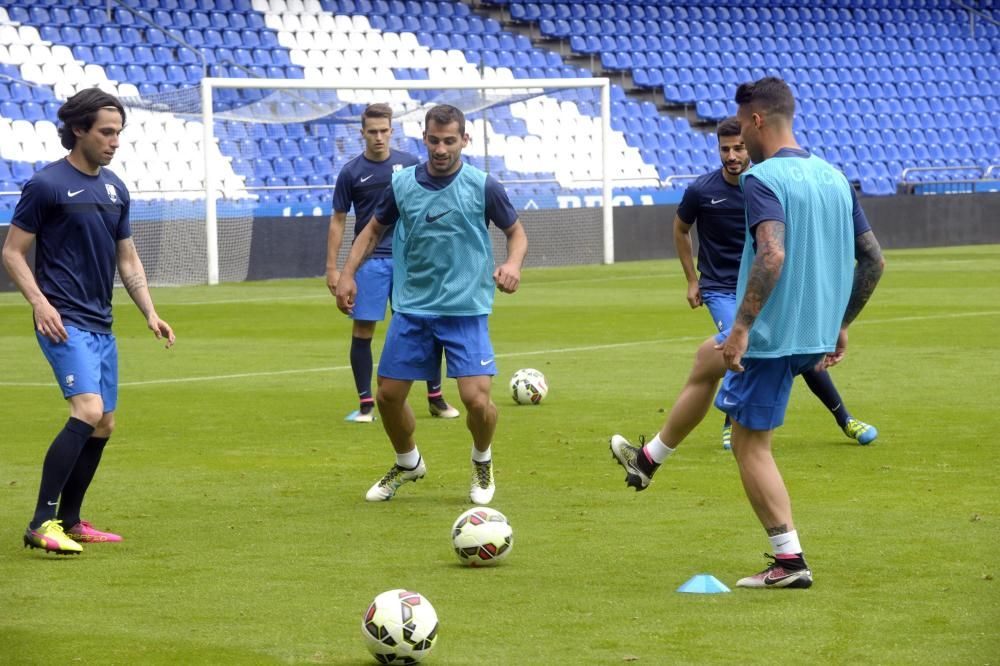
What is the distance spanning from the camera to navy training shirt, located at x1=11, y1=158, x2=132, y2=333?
7.20 metres

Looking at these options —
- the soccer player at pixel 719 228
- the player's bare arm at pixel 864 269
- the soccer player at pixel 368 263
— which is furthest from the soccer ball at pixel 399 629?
the soccer player at pixel 368 263

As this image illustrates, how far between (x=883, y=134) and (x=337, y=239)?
30.0 meters

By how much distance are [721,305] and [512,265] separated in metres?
1.94

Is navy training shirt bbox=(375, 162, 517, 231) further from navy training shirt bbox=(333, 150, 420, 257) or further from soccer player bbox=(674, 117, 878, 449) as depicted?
navy training shirt bbox=(333, 150, 420, 257)

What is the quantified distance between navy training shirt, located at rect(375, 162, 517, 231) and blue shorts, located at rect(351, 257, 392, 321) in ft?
10.3

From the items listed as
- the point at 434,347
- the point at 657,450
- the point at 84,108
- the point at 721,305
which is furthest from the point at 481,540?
the point at 721,305

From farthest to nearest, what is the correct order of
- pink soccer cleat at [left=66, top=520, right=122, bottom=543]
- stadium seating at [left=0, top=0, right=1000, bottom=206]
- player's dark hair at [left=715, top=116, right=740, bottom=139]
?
1. stadium seating at [left=0, top=0, right=1000, bottom=206]
2. player's dark hair at [left=715, top=116, right=740, bottom=139]
3. pink soccer cleat at [left=66, top=520, right=122, bottom=543]

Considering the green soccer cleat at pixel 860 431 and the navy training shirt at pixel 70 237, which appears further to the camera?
the green soccer cleat at pixel 860 431

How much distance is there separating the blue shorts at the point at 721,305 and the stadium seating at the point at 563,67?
17840 mm

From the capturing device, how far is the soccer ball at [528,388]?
40.1 feet

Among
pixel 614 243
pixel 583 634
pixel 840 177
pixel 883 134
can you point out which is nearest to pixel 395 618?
pixel 583 634

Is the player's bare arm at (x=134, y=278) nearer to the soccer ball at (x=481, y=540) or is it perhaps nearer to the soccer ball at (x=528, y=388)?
the soccer ball at (x=481, y=540)

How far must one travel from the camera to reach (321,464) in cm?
969

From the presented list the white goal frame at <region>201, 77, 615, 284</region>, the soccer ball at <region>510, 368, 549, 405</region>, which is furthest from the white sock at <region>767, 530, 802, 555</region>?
the white goal frame at <region>201, 77, 615, 284</region>
